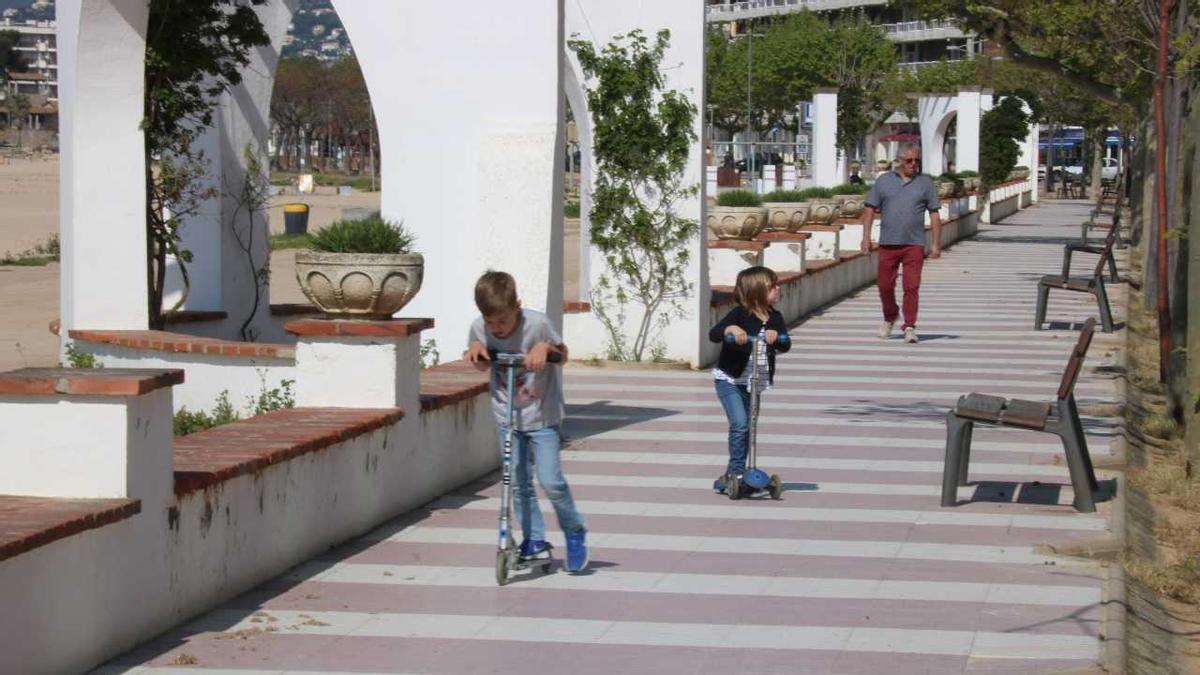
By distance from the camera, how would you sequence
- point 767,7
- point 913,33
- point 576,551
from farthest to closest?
point 767,7 → point 913,33 → point 576,551

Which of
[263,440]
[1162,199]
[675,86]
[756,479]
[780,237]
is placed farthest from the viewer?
[780,237]

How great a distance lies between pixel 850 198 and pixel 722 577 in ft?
76.1

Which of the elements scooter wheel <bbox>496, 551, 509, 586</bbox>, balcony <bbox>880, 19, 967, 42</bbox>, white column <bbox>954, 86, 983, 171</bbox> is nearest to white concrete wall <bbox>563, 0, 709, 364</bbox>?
scooter wheel <bbox>496, 551, 509, 586</bbox>

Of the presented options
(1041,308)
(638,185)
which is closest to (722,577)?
(638,185)

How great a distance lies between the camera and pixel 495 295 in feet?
25.5

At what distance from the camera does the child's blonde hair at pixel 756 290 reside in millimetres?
9719

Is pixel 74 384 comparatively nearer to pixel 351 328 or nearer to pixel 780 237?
pixel 351 328

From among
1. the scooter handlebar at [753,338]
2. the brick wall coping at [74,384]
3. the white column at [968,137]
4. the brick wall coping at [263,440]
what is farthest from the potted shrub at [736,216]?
the white column at [968,137]

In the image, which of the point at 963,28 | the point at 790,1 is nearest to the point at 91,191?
the point at 963,28

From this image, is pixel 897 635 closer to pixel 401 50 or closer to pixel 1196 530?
pixel 1196 530

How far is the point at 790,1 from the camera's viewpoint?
118 meters

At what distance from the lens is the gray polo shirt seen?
17.5 metres

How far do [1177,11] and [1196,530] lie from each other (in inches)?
306

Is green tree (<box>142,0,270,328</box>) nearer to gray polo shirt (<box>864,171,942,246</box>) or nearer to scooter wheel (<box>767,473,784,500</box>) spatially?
scooter wheel (<box>767,473,784,500</box>)
